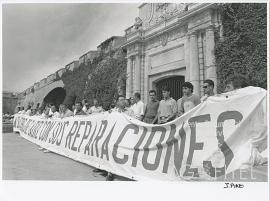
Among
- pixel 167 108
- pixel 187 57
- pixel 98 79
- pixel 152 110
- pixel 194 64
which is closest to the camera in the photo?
pixel 167 108

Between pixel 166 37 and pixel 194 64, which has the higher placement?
pixel 166 37

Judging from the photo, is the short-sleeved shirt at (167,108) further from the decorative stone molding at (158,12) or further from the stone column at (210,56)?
the decorative stone molding at (158,12)

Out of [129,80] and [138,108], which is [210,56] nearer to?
[138,108]

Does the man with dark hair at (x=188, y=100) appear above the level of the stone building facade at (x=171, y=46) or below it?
below

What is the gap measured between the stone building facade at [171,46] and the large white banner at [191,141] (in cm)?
430

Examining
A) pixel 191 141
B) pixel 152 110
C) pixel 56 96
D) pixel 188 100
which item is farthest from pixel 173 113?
pixel 56 96

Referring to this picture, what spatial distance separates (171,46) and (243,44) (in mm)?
2609

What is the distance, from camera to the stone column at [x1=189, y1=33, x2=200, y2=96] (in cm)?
790

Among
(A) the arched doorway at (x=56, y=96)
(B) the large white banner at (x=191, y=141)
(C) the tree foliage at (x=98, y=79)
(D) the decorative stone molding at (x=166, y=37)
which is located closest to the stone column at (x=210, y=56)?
(D) the decorative stone molding at (x=166, y=37)

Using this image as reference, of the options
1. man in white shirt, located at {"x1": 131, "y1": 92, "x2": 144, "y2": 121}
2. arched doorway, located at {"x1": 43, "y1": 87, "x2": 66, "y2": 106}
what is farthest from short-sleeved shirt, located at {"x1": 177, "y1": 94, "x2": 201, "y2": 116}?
arched doorway, located at {"x1": 43, "y1": 87, "x2": 66, "y2": 106}

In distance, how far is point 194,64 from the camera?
26.2 ft

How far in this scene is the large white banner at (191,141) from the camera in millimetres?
3076

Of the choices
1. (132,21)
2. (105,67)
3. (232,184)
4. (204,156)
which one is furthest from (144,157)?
(105,67)

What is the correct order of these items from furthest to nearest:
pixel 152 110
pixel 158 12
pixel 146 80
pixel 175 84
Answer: pixel 146 80 < pixel 158 12 < pixel 175 84 < pixel 152 110
